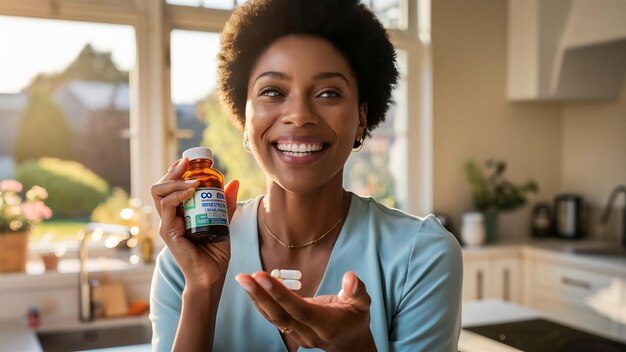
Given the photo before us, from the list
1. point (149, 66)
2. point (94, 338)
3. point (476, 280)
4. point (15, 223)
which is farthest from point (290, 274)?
point (476, 280)

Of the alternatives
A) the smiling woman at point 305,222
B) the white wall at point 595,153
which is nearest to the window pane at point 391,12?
the white wall at point 595,153

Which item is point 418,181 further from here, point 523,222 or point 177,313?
point 177,313

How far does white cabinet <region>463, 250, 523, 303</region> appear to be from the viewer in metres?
3.39

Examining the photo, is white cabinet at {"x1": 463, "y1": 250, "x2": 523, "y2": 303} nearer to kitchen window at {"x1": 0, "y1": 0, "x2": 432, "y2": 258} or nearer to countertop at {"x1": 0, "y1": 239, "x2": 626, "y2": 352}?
countertop at {"x1": 0, "y1": 239, "x2": 626, "y2": 352}

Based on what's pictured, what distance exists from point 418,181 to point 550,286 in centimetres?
88

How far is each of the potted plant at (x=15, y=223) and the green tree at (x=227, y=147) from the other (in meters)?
0.84

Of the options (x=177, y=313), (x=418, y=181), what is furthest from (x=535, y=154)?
(x=177, y=313)

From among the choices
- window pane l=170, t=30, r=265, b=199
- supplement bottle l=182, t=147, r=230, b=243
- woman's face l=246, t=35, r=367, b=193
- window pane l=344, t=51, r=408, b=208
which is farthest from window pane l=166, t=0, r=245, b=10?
supplement bottle l=182, t=147, r=230, b=243

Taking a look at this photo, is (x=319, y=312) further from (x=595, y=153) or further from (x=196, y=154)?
(x=595, y=153)

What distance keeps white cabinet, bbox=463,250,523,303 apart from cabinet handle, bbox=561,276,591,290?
0.93ft

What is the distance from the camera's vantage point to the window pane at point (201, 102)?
3080 millimetres

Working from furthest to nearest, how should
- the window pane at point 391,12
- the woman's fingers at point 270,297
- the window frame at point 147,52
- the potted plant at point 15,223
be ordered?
the window pane at point 391,12, the window frame at point 147,52, the potted plant at point 15,223, the woman's fingers at point 270,297

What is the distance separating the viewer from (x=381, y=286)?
1101 millimetres

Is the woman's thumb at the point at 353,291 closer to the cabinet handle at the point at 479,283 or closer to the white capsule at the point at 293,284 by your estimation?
the white capsule at the point at 293,284
